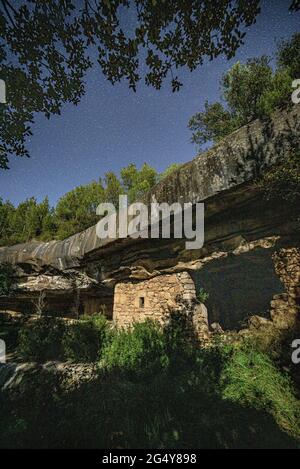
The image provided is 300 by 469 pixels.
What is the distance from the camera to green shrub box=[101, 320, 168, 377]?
5.11m

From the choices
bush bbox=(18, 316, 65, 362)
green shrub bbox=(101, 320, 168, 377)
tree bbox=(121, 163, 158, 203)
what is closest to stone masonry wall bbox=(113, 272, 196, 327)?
green shrub bbox=(101, 320, 168, 377)

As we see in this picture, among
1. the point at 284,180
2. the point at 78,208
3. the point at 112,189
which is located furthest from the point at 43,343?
the point at 112,189

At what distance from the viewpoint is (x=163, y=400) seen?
4031mm

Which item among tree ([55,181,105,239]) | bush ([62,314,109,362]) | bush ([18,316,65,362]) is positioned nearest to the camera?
bush ([62,314,109,362])

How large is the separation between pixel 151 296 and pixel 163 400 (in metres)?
3.36

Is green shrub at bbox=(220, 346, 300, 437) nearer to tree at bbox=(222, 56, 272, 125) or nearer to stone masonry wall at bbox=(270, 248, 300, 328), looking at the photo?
stone masonry wall at bbox=(270, 248, 300, 328)

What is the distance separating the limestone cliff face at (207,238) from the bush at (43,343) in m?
1.74

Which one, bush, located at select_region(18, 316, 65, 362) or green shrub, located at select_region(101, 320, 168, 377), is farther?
bush, located at select_region(18, 316, 65, 362)

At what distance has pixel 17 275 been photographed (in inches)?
396

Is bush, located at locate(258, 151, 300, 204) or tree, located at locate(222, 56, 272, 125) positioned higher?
tree, located at locate(222, 56, 272, 125)

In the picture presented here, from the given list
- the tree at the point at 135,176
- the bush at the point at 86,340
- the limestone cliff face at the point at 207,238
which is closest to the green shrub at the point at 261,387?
the limestone cliff face at the point at 207,238

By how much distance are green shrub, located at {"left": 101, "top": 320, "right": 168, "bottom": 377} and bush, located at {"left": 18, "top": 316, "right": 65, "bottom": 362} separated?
1796 millimetres

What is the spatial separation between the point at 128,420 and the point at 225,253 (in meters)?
4.31
